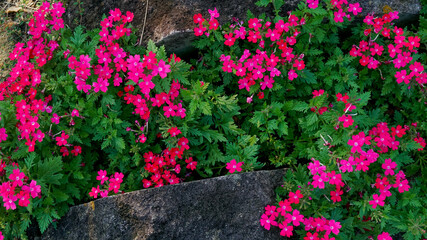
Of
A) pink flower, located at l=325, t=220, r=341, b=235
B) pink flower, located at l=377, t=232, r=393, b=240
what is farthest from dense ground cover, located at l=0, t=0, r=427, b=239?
pink flower, located at l=377, t=232, r=393, b=240

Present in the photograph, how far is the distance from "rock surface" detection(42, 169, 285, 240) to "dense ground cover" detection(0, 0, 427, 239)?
17 cm

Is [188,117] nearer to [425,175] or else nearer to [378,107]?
[378,107]

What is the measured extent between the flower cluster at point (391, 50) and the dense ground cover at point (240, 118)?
0.02 meters

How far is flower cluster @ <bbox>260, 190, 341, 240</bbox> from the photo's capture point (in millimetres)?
3586

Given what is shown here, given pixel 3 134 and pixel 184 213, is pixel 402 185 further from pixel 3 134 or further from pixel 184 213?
pixel 3 134

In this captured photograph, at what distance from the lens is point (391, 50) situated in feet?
14.1

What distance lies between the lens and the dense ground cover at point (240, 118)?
381 cm

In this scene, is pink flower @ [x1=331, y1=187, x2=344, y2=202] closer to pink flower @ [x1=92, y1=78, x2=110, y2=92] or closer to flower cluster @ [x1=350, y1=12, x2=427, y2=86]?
flower cluster @ [x1=350, y1=12, x2=427, y2=86]

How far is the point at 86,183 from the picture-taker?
13.5 feet

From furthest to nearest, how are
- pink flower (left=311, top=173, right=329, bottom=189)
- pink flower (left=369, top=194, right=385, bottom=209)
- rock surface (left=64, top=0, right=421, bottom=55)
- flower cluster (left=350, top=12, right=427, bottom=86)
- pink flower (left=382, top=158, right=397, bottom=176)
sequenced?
rock surface (left=64, top=0, right=421, bottom=55), flower cluster (left=350, top=12, right=427, bottom=86), pink flower (left=382, top=158, right=397, bottom=176), pink flower (left=369, top=194, right=385, bottom=209), pink flower (left=311, top=173, right=329, bottom=189)

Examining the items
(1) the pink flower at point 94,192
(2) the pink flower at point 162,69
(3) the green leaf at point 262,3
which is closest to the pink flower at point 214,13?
(3) the green leaf at point 262,3

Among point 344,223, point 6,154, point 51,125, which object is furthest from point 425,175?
point 6,154

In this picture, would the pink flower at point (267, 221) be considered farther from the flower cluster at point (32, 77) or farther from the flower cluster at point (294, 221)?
the flower cluster at point (32, 77)

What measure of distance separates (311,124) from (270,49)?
1023mm
